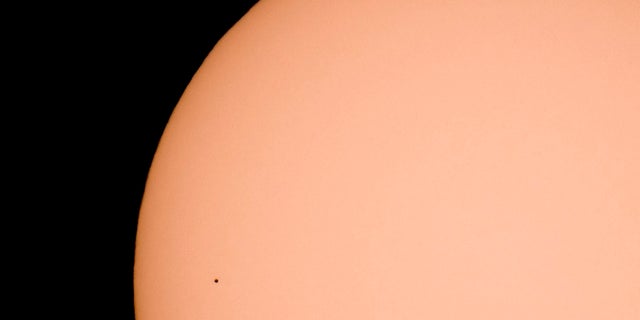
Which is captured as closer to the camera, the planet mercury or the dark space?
the planet mercury

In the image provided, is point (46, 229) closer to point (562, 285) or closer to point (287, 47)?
point (287, 47)

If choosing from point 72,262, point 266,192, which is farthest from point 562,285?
point 72,262

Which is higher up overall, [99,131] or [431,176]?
[99,131]

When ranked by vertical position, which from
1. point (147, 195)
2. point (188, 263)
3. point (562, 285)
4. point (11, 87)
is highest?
point (11, 87)

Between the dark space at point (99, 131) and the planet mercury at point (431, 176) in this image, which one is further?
the dark space at point (99, 131)

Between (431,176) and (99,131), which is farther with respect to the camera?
(99,131)

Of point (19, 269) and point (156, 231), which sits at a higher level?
point (19, 269)

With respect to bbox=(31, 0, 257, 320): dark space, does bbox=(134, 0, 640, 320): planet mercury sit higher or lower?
lower

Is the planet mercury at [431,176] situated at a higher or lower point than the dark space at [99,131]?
lower
